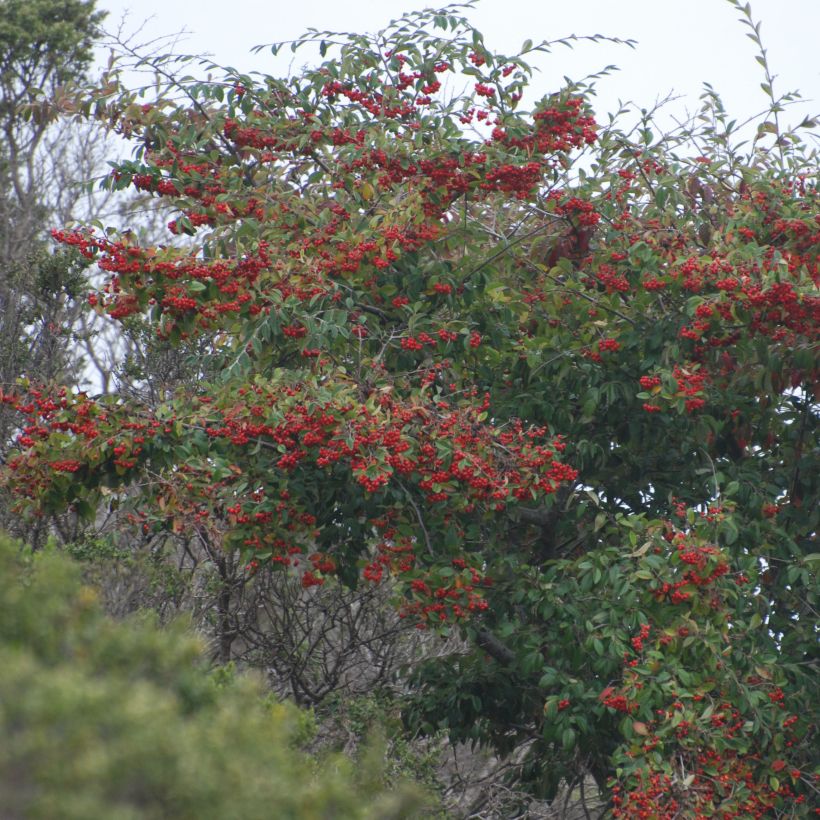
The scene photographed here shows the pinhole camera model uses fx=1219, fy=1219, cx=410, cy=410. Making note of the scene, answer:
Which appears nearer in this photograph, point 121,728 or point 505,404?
point 121,728

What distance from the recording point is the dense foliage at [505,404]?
5.67 meters

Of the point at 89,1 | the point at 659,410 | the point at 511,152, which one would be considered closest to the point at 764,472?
the point at 659,410

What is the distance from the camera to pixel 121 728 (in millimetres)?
2643

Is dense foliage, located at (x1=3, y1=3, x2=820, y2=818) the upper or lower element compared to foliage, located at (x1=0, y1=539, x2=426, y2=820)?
upper

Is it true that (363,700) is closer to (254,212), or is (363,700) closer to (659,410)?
(659,410)

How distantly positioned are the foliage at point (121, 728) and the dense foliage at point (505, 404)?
7.07 ft

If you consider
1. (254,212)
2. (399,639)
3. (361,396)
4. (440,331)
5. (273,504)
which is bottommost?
(399,639)

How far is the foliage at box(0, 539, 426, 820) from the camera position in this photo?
2.57 m

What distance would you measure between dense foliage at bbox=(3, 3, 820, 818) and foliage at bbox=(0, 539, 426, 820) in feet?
7.07

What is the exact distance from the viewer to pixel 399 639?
8984mm

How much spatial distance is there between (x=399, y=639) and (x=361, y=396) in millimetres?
3467

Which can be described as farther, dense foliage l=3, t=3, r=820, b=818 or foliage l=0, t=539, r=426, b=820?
dense foliage l=3, t=3, r=820, b=818

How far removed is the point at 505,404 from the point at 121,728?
4.53 m

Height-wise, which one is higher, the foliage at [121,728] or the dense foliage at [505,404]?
the dense foliage at [505,404]
